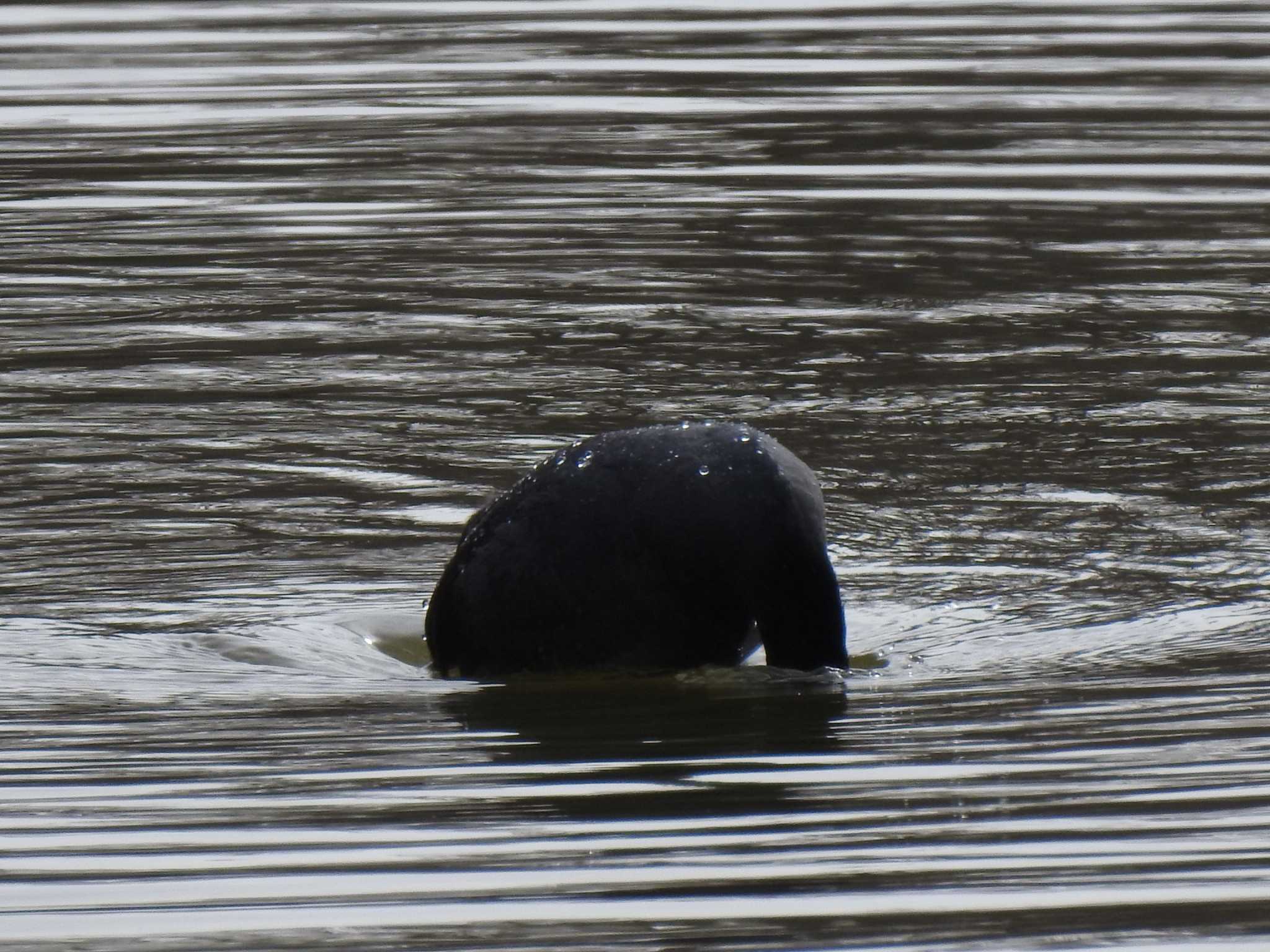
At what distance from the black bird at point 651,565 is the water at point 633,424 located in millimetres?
107

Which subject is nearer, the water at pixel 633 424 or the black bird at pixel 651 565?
the water at pixel 633 424

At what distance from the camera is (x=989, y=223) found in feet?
34.8

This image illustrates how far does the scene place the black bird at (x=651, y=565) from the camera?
5.35 metres

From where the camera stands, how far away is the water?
407 centimetres

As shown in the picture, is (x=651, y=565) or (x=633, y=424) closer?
(x=651, y=565)

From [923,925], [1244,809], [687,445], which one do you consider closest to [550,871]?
[923,925]

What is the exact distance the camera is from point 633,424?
795 cm

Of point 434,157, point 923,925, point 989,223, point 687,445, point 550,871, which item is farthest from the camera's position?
point 434,157

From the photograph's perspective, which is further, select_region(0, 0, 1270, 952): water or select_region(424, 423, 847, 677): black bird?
select_region(424, 423, 847, 677): black bird

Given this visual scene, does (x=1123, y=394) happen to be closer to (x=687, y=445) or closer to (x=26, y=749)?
(x=687, y=445)

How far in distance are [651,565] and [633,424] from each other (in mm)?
2547

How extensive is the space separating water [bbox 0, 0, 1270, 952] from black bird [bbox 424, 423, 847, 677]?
107 millimetres

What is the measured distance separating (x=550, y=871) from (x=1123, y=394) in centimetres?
456

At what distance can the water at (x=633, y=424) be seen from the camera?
407 cm
